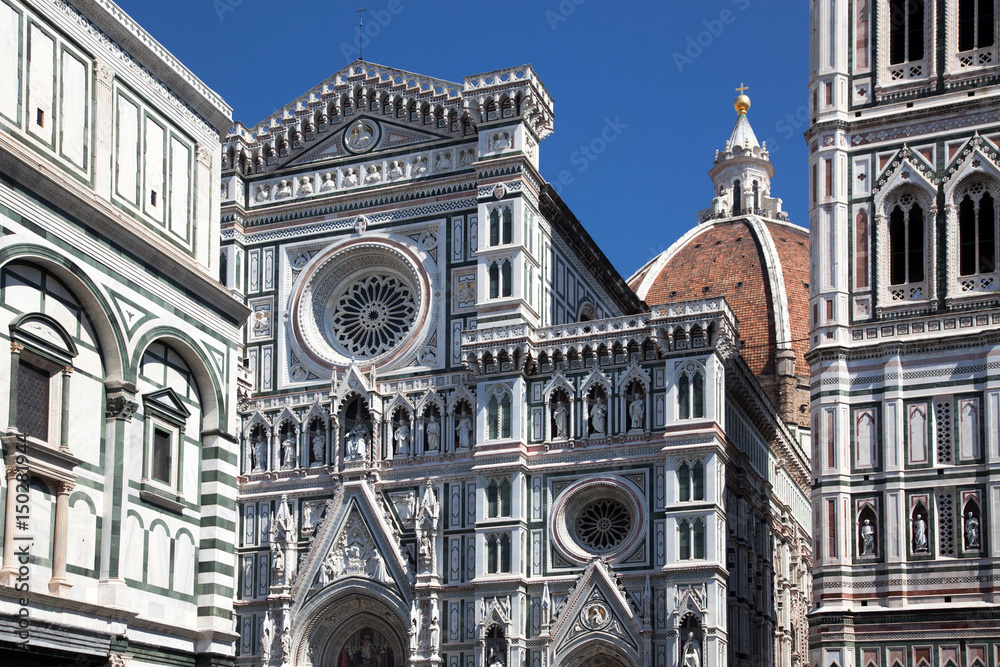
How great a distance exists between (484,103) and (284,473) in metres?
11.2

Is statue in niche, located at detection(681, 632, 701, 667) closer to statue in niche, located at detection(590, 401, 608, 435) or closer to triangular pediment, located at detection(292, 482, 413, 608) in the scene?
statue in niche, located at detection(590, 401, 608, 435)

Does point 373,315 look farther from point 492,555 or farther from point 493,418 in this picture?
point 492,555

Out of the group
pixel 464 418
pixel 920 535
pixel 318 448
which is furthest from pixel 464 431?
pixel 920 535

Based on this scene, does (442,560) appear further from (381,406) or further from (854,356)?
(854,356)

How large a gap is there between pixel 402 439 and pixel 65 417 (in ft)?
75.5

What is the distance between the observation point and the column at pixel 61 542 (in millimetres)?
16844

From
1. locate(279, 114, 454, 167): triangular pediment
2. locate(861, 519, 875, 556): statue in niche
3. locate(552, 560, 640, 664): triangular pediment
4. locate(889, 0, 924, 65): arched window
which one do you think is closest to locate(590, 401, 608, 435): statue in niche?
locate(552, 560, 640, 664): triangular pediment

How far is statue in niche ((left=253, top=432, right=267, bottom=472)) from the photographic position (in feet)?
135

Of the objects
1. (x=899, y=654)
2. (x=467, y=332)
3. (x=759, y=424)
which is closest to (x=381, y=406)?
(x=467, y=332)

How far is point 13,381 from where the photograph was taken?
54.0ft

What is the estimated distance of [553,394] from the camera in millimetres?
38875

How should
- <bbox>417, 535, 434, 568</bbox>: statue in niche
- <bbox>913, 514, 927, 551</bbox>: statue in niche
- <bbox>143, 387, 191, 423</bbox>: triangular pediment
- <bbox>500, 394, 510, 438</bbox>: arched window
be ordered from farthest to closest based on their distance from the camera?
1. <bbox>500, 394, 510, 438</bbox>: arched window
2. <bbox>417, 535, 434, 568</bbox>: statue in niche
3. <bbox>913, 514, 927, 551</bbox>: statue in niche
4. <bbox>143, 387, 191, 423</bbox>: triangular pediment

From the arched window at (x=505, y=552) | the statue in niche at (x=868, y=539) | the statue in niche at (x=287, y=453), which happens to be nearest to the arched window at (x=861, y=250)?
the statue in niche at (x=868, y=539)

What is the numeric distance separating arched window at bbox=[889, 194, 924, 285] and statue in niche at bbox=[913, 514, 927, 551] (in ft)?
18.6
